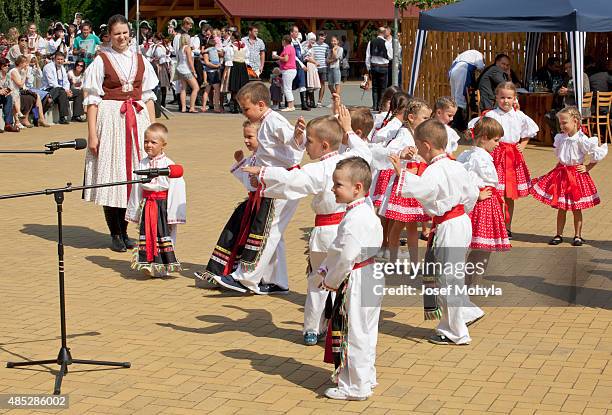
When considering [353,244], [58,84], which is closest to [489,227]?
[353,244]

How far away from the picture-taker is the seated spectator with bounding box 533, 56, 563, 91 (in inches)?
778

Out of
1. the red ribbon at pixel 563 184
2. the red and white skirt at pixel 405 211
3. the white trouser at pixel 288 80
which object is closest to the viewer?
the red and white skirt at pixel 405 211

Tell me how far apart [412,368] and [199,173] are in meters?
9.16

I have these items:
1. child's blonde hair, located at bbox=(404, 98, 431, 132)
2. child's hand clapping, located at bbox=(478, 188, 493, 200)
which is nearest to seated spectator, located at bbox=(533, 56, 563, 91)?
child's blonde hair, located at bbox=(404, 98, 431, 132)

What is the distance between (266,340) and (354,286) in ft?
4.34

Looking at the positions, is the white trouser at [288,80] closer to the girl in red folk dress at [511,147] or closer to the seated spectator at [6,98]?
the seated spectator at [6,98]

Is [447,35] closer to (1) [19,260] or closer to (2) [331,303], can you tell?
(1) [19,260]

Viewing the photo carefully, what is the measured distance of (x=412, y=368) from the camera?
654 cm

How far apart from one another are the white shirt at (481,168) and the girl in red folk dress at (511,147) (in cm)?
222

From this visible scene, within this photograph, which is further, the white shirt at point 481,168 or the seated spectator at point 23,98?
the seated spectator at point 23,98

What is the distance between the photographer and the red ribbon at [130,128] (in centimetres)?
998

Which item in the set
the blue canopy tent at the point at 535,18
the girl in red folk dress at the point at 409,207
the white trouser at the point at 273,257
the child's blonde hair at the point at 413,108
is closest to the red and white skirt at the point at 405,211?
the girl in red folk dress at the point at 409,207

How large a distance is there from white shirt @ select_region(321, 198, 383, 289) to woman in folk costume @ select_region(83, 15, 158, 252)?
4249mm

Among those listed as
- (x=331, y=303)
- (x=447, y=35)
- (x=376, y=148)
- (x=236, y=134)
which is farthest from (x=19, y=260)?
(x=447, y=35)
